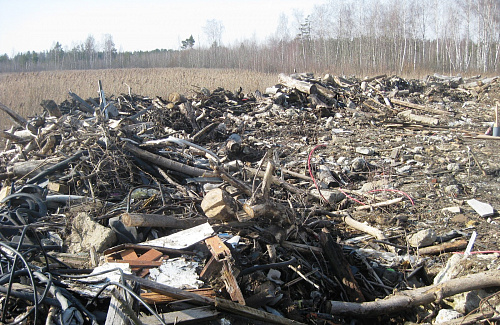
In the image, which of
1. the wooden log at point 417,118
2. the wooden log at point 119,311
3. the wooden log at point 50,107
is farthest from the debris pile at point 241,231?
the wooden log at point 417,118

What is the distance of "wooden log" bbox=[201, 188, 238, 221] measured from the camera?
335cm

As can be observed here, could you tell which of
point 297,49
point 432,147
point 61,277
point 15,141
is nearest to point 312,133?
point 432,147

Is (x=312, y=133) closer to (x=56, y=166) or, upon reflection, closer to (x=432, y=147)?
(x=432, y=147)

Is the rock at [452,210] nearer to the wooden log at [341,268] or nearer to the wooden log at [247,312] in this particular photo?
the wooden log at [341,268]

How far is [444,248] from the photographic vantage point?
399 cm

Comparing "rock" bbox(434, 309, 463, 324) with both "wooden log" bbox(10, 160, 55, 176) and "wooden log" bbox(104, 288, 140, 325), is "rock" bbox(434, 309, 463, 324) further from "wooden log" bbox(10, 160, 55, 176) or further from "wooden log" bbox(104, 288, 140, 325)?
"wooden log" bbox(10, 160, 55, 176)

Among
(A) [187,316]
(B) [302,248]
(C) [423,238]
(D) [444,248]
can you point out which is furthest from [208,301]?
(D) [444,248]

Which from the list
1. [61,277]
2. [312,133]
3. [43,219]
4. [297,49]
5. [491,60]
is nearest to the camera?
[61,277]

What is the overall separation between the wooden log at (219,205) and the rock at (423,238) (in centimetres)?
227

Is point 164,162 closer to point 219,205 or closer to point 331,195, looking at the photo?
point 219,205

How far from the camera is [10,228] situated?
346 centimetres

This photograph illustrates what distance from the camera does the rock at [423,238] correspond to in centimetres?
410

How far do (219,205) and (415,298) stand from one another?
1.97 m

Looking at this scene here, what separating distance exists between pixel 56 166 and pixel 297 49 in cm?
3022
